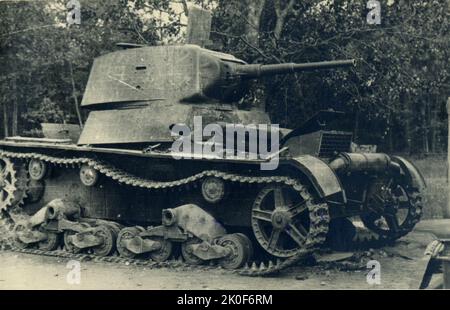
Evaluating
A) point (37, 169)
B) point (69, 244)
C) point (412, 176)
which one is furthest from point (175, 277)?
point (412, 176)

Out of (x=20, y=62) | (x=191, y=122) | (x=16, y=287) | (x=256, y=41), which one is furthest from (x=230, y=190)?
(x=20, y=62)

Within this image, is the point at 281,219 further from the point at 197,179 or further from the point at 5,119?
the point at 5,119

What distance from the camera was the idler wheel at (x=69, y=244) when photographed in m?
10.4

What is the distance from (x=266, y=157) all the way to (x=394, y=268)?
108 inches

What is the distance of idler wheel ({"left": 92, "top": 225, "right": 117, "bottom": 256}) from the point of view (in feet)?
33.4

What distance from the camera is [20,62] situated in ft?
66.4

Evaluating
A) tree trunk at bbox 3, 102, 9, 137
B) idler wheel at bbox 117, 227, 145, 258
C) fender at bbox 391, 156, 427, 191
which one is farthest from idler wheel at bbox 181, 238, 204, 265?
tree trunk at bbox 3, 102, 9, 137

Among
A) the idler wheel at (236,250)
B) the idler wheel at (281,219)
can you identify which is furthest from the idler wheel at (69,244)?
the idler wheel at (281,219)

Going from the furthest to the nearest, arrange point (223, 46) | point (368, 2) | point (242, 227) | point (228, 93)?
point (223, 46) < point (368, 2) < point (228, 93) < point (242, 227)

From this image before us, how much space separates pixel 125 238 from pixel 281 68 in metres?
3.98

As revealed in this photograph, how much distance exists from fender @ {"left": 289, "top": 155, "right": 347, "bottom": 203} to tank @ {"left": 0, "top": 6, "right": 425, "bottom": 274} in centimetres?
2

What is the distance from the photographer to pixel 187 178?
9680 millimetres

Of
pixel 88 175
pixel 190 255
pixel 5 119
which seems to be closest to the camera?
pixel 190 255

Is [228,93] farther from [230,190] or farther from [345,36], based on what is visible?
[345,36]
